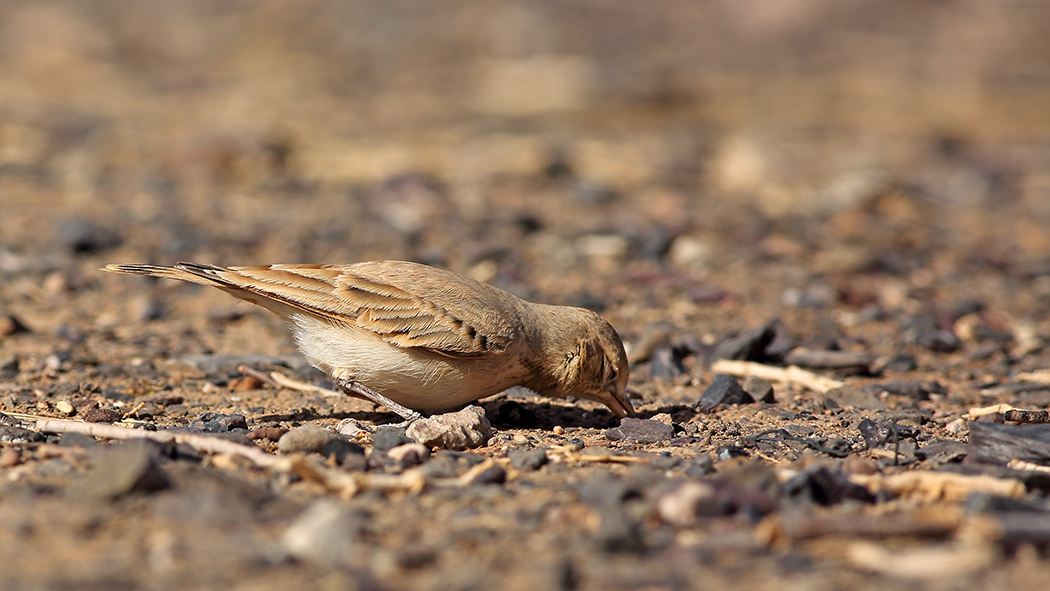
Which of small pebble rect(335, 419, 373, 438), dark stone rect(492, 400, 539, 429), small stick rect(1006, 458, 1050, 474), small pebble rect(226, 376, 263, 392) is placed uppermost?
small stick rect(1006, 458, 1050, 474)

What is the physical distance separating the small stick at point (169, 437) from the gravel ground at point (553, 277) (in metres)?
0.03

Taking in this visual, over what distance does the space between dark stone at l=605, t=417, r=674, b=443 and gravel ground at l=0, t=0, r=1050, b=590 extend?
4cm

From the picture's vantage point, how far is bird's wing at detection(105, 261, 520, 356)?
226 inches

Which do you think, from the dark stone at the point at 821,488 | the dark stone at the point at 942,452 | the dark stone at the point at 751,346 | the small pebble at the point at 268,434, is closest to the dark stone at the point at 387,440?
the small pebble at the point at 268,434

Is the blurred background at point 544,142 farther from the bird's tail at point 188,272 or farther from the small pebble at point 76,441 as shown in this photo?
the small pebble at point 76,441

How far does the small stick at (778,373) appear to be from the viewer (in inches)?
271

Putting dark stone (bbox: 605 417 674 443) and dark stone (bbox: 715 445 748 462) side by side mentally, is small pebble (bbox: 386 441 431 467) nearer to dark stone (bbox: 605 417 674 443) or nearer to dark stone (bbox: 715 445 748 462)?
dark stone (bbox: 605 417 674 443)

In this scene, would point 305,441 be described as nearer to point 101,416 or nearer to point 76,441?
point 76,441

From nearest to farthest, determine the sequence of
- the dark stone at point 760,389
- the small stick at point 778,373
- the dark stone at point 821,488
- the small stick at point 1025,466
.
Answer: the dark stone at point 821,488
the small stick at point 1025,466
the dark stone at point 760,389
the small stick at point 778,373

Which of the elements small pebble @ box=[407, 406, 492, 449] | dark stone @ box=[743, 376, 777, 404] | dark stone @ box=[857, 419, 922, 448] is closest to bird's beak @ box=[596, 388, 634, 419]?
dark stone @ box=[743, 376, 777, 404]

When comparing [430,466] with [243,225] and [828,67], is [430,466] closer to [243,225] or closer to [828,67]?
[243,225]

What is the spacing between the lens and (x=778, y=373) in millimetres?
7016

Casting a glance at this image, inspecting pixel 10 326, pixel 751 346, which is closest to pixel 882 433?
pixel 751 346

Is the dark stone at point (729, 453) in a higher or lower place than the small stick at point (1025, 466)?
lower
